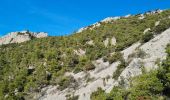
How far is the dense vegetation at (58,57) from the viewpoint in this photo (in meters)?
81.5

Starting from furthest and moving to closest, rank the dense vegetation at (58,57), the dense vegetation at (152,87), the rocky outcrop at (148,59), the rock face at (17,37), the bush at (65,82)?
1. the rock face at (17,37)
2. the dense vegetation at (58,57)
3. the bush at (65,82)
4. the rocky outcrop at (148,59)
5. the dense vegetation at (152,87)

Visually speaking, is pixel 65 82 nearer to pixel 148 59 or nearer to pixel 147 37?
pixel 147 37

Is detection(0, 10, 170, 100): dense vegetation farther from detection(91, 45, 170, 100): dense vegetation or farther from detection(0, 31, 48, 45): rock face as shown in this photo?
detection(0, 31, 48, 45): rock face

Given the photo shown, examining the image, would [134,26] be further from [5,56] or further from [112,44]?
[5,56]

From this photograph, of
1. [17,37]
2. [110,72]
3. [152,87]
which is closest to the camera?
[152,87]

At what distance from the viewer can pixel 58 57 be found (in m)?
94.2

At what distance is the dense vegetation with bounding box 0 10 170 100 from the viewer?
267 ft

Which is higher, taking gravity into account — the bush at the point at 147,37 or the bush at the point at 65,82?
the bush at the point at 147,37

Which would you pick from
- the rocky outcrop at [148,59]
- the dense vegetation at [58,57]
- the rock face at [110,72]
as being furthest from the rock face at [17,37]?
the rocky outcrop at [148,59]

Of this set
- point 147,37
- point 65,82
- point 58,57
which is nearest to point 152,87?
point 147,37

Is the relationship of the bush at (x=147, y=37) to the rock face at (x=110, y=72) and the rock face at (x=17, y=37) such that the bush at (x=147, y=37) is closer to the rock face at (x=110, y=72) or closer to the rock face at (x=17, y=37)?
the rock face at (x=110, y=72)

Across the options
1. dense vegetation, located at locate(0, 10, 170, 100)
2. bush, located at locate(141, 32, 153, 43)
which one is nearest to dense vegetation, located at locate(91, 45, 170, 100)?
dense vegetation, located at locate(0, 10, 170, 100)

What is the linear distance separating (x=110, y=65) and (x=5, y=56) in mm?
48512

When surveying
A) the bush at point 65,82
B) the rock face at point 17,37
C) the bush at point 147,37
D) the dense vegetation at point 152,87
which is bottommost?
the dense vegetation at point 152,87
